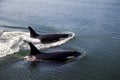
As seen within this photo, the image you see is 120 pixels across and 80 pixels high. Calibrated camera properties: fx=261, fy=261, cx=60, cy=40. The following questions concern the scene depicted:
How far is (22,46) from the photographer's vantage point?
95.2ft

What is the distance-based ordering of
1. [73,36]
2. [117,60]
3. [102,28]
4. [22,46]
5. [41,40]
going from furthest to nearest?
[102,28] → [73,36] → [41,40] → [22,46] → [117,60]

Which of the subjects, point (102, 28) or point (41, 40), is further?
point (102, 28)

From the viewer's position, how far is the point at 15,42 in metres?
30.2

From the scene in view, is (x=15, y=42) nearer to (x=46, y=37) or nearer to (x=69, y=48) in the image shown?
(x=46, y=37)

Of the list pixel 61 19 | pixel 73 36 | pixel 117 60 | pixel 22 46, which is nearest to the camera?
pixel 117 60

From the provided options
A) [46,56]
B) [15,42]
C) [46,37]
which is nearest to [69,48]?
[46,37]

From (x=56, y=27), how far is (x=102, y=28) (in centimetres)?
698

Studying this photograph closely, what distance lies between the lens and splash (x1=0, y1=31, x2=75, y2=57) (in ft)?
89.8

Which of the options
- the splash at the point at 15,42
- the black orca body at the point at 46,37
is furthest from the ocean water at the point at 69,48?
the black orca body at the point at 46,37

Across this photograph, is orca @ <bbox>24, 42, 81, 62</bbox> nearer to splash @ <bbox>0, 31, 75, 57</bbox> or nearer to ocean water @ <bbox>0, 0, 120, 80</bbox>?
ocean water @ <bbox>0, 0, 120, 80</bbox>

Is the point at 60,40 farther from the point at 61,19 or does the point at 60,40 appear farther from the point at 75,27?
the point at 61,19

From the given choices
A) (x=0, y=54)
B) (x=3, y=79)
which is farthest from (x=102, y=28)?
(x=3, y=79)

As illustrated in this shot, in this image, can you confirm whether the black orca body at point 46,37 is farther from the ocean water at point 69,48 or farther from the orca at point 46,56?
the orca at point 46,56

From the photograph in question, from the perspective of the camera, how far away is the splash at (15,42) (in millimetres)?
27381
